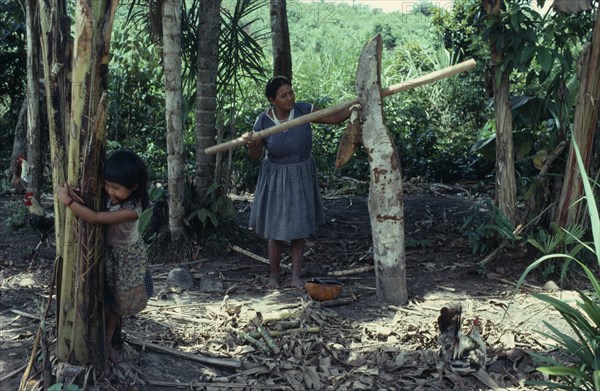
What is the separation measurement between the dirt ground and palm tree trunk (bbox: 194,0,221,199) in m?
0.72

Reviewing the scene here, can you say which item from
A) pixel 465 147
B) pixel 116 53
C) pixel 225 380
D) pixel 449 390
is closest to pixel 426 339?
pixel 449 390

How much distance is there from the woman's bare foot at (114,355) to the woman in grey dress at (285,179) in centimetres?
196

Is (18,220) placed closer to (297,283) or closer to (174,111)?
(174,111)

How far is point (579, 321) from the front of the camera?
331 centimetres

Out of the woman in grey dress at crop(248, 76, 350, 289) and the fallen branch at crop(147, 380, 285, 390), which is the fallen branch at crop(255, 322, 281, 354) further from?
the woman in grey dress at crop(248, 76, 350, 289)

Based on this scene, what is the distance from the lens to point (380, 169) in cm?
501


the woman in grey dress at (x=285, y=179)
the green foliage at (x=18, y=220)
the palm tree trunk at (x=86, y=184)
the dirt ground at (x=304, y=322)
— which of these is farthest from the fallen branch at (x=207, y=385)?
the green foliage at (x=18, y=220)

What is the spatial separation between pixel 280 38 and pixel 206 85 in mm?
1135

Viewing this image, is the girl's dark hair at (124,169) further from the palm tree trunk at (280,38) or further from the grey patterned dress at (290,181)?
the palm tree trunk at (280,38)

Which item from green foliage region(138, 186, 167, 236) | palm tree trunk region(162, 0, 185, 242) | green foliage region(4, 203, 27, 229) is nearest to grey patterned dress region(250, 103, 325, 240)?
palm tree trunk region(162, 0, 185, 242)

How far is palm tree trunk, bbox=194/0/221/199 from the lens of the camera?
261 inches

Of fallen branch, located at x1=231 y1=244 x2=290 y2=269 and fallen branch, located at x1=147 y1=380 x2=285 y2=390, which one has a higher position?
fallen branch, located at x1=231 y1=244 x2=290 y2=269

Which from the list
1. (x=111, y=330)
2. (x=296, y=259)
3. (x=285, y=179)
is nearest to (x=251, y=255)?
(x=296, y=259)

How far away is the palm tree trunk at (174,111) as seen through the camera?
605cm
